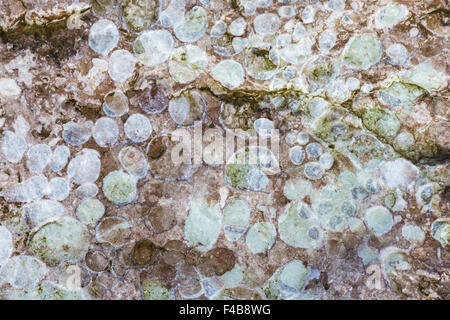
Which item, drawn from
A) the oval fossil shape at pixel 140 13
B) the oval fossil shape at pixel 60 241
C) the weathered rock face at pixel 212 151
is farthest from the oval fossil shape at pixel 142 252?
the oval fossil shape at pixel 140 13

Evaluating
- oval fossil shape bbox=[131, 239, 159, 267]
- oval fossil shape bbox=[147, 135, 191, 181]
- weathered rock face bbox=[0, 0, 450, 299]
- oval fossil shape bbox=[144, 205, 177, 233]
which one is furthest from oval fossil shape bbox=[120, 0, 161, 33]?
oval fossil shape bbox=[131, 239, 159, 267]

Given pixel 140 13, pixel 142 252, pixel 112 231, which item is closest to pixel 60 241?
pixel 112 231

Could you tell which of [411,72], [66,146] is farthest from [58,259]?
[411,72]

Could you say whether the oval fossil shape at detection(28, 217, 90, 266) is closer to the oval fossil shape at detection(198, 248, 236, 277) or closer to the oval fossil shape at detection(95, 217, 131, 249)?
the oval fossil shape at detection(95, 217, 131, 249)

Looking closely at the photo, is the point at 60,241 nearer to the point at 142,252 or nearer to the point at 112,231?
the point at 112,231

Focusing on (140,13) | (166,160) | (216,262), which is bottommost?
(216,262)

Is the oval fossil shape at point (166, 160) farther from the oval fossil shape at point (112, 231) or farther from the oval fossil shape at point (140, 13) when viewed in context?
the oval fossil shape at point (140, 13)

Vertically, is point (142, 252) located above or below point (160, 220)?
below

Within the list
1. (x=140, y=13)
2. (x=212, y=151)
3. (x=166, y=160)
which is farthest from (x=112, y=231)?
(x=140, y=13)
